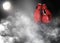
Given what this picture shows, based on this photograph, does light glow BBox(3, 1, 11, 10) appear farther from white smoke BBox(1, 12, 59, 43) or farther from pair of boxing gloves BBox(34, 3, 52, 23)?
pair of boxing gloves BBox(34, 3, 52, 23)

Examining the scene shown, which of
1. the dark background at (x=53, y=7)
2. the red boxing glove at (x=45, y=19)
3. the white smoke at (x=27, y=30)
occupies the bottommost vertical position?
the white smoke at (x=27, y=30)

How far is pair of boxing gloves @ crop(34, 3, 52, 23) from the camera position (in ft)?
10.7

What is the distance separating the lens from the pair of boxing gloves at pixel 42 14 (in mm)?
3252

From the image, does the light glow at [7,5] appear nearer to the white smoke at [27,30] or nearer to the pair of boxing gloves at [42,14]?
the white smoke at [27,30]

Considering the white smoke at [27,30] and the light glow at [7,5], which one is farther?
the light glow at [7,5]

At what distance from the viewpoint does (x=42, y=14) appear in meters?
3.25

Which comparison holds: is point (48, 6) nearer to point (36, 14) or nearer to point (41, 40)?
point (36, 14)

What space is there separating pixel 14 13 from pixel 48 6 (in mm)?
749

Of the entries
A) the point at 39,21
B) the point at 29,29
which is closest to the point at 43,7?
the point at 39,21

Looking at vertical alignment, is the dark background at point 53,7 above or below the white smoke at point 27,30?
above

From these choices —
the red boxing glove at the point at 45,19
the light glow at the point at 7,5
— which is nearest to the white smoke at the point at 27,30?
the red boxing glove at the point at 45,19

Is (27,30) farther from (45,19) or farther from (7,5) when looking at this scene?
(7,5)

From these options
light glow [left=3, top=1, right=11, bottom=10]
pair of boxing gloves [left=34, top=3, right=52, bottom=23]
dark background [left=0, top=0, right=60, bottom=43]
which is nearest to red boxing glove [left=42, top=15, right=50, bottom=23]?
pair of boxing gloves [left=34, top=3, right=52, bottom=23]

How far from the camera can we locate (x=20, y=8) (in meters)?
3.34
